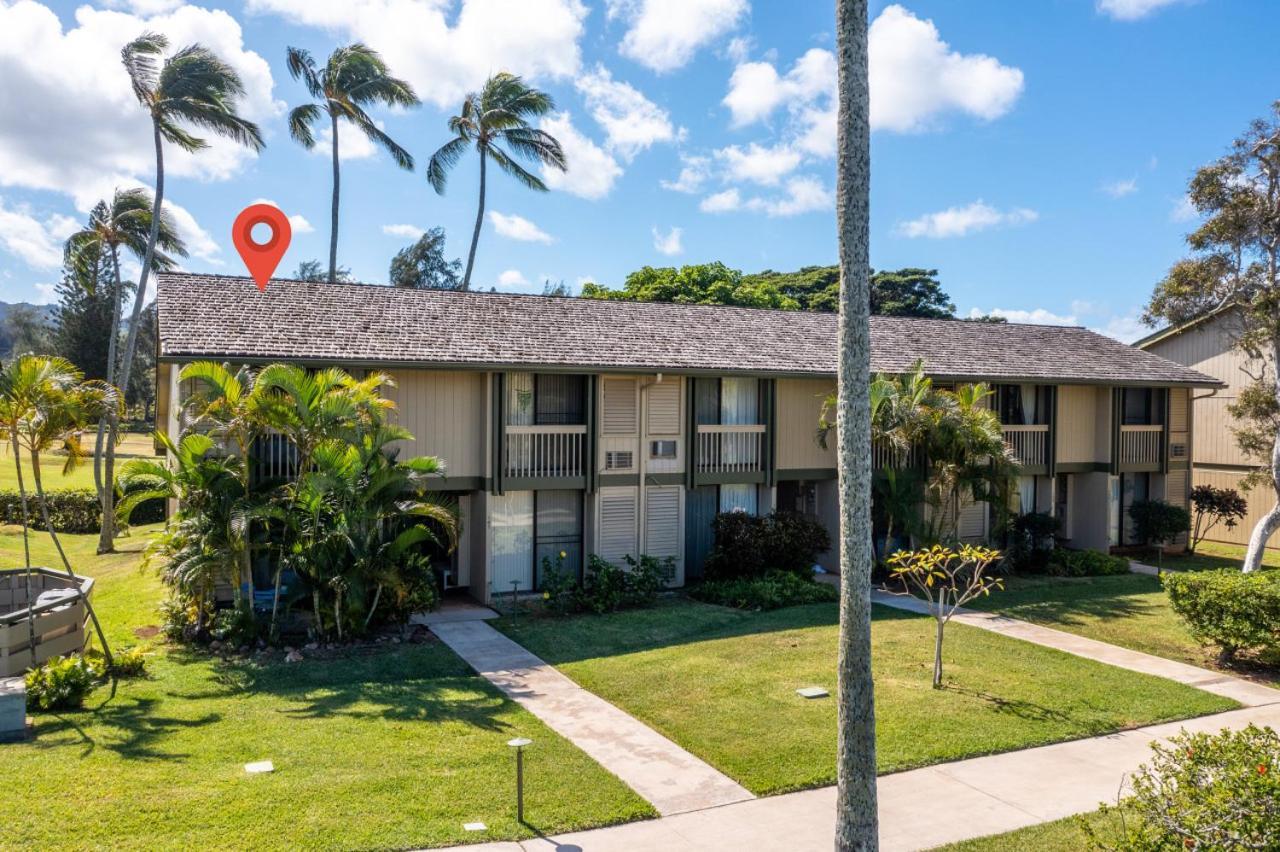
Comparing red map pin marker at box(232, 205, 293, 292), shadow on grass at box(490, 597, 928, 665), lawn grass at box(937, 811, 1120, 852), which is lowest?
lawn grass at box(937, 811, 1120, 852)

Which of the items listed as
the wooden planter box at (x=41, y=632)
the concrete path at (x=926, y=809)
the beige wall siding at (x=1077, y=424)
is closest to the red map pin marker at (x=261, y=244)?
the wooden planter box at (x=41, y=632)

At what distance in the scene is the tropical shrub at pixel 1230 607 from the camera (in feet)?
43.2

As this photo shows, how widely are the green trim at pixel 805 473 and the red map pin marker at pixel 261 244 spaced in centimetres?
1120

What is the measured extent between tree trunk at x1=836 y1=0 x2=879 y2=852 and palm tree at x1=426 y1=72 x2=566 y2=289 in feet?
95.5

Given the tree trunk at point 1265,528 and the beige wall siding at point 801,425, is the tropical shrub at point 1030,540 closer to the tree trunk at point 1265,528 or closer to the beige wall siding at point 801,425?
the tree trunk at point 1265,528

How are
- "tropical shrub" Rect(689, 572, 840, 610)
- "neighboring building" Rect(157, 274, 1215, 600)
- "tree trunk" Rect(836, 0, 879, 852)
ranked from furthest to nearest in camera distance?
"tropical shrub" Rect(689, 572, 840, 610), "neighboring building" Rect(157, 274, 1215, 600), "tree trunk" Rect(836, 0, 879, 852)

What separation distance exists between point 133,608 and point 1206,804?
55.6ft

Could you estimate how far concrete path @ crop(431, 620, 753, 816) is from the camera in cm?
881

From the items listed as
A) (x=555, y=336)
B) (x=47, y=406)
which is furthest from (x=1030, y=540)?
(x=47, y=406)

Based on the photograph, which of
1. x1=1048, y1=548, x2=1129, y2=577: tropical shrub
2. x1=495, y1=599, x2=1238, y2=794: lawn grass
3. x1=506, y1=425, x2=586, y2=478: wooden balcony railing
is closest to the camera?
x1=495, y1=599, x2=1238, y2=794: lawn grass

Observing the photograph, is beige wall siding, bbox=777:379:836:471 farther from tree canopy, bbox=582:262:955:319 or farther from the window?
tree canopy, bbox=582:262:955:319

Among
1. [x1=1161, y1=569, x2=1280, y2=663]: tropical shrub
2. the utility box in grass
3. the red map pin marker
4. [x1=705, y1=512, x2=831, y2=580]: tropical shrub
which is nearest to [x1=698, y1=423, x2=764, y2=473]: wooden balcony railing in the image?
[x1=705, y1=512, x2=831, y2=580]: tropical shrub

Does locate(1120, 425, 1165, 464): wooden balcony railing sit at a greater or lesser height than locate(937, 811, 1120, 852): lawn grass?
greater

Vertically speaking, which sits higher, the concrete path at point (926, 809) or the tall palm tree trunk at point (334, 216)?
the tall palm tree trunk at point (334, 216)
